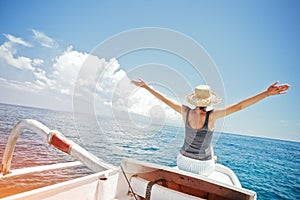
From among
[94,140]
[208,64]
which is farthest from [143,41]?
[94,140]

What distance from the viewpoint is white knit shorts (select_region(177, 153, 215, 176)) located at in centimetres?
177

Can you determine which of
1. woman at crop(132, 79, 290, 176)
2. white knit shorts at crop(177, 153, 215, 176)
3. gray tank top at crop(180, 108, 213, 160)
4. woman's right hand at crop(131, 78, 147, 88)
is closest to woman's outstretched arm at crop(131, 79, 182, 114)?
woman's right hand at crop(131, 78, 147, 88)

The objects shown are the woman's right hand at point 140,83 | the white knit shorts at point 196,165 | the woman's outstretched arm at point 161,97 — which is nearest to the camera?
the white knit shorts at point 196,165

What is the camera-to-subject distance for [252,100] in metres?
1.84

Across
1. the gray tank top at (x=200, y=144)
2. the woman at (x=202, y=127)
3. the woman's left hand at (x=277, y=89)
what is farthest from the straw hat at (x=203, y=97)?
the woman's left hand at (x=277, y=89)

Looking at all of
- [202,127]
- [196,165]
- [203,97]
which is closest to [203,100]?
[203,97]

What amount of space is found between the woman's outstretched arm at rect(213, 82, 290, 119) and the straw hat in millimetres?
142

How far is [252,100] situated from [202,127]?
49cm

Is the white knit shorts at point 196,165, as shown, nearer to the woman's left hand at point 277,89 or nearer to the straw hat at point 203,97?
the straw hat at point 203,97

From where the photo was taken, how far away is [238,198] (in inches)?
39.8

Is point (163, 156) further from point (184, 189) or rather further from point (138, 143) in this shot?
point (184, 189)

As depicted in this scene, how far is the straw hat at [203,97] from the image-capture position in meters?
1.95

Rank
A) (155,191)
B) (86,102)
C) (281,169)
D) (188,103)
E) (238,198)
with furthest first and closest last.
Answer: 1. (281,169)
2. (188,103)
3. (86,102)
4. (155,191)
5. (238,198)

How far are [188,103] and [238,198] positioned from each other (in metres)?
1.16
